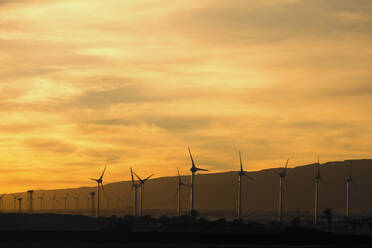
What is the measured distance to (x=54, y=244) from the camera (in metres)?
102

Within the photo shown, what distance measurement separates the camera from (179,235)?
120000 millimetres

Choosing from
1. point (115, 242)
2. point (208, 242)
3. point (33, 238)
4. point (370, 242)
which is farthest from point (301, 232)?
point (33, 238)

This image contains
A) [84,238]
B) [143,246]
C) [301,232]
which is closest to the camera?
[143,246]

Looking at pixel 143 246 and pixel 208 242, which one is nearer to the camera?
pixel 143 246

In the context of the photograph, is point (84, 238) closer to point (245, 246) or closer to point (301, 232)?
point (245, 246)

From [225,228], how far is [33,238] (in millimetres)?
51934

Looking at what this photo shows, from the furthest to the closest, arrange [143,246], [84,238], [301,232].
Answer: [301,232]
[84,238]
[143,246]

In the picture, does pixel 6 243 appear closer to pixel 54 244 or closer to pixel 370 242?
pixel 54 244

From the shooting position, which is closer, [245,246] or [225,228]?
[245,246]

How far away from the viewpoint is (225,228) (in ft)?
Answer: 503

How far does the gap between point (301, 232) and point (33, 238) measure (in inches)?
1979

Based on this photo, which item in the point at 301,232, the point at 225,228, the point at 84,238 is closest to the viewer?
the point at 84,238

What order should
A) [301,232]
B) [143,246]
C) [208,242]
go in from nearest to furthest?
[143,246]
[208,242]
[301,232]

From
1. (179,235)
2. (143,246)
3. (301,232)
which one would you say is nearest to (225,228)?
(301,232)
